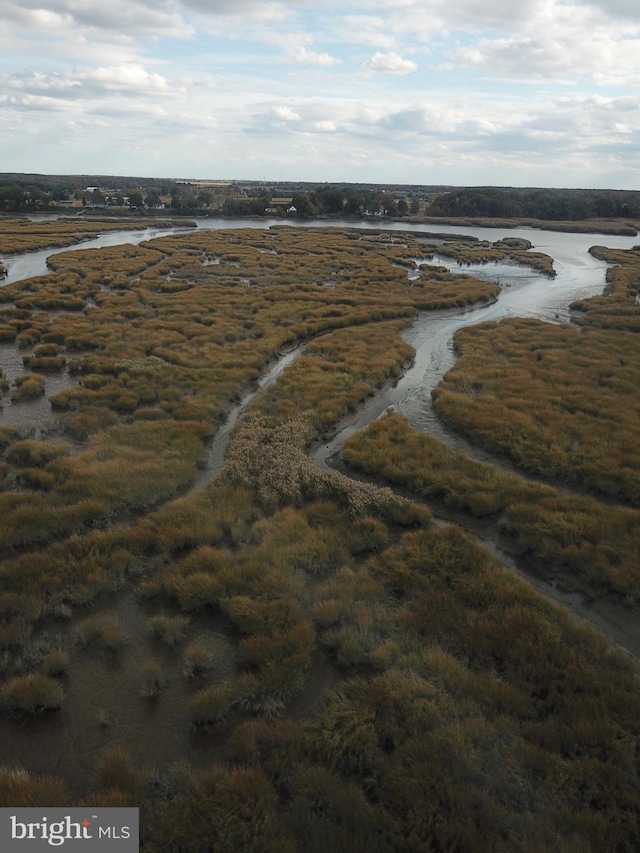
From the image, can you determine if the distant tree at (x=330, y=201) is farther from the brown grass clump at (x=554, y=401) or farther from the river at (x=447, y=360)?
the brown grass clump at (x=554, y=401)

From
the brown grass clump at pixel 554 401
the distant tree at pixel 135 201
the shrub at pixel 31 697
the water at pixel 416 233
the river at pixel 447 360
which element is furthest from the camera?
the distant tree at pixel 135 201

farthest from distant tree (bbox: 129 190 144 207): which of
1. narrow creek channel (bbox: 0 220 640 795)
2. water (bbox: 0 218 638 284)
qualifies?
narrow creek channel (bbox: 0 220 640 795)

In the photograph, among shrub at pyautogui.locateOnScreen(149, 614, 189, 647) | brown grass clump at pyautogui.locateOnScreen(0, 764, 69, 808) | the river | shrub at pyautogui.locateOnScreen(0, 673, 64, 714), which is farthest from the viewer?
the river

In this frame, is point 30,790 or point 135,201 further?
point 135,201

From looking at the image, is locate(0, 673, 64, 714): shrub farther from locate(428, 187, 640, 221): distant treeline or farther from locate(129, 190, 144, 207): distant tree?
locate(428, 187, 640, 221): distant treeline

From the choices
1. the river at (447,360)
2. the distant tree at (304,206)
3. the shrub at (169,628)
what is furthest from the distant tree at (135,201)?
the shrub at (169,628)

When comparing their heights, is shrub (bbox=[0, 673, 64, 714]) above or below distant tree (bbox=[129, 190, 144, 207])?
below

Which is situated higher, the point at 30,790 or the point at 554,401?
the point at 554,401

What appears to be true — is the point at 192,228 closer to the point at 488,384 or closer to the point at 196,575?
the point at 488,384

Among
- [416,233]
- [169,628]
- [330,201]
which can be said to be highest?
[330,201]

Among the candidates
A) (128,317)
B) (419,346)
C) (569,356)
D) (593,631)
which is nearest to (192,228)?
(128,317)

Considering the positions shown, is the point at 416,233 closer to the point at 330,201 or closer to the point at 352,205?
the point at 352,205

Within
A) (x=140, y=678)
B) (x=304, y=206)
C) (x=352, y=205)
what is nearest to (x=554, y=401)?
A: (x=140, y=678)
